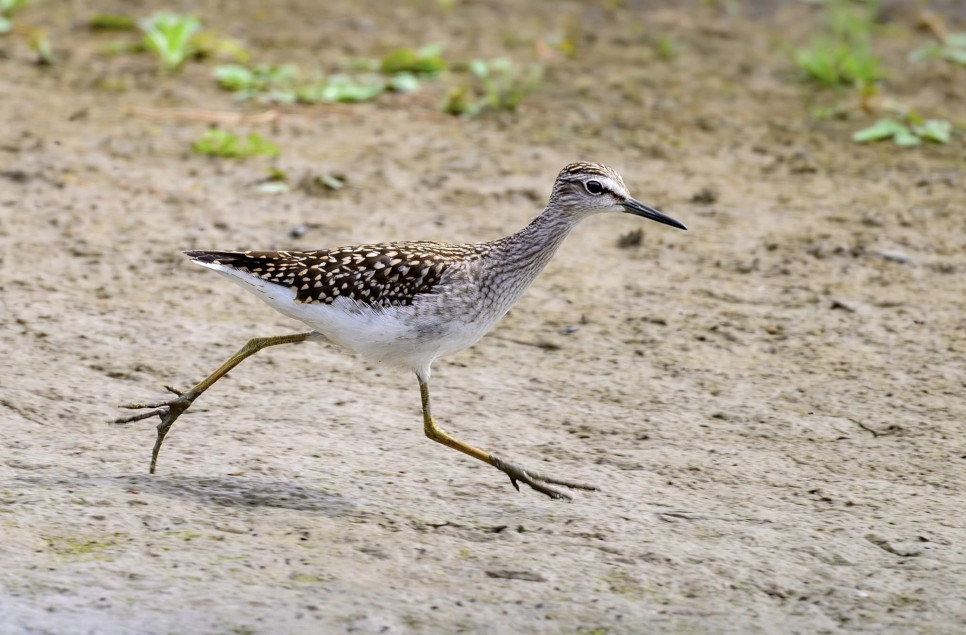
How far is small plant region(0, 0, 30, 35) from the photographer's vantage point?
11.3 m

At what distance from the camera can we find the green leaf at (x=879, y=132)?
9.94 meters

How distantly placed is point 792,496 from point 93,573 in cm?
290

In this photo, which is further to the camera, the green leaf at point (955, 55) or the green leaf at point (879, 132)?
the green leaf at point (955, 55)

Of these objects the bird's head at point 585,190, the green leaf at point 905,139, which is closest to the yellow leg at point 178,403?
the bird's head at point 585,190

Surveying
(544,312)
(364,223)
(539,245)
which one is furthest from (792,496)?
(364,223)

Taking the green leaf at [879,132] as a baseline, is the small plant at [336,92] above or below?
below

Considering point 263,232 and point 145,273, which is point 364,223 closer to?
point 263,232

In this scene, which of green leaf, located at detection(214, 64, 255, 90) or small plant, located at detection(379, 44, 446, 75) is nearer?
green leaf, located at detection(214, 64, 255, 90)

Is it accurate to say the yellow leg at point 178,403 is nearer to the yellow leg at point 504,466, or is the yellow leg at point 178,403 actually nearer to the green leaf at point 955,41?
the yellow leg at point 504,466

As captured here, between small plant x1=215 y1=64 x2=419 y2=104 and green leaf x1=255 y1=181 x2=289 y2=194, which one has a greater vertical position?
small plant x1=215 y1=64 x2=419 y2=104

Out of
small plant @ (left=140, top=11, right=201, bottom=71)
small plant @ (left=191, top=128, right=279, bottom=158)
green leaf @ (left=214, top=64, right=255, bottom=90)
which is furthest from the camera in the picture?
small plant @ (left=140, top=11, right=201, bottom=71)

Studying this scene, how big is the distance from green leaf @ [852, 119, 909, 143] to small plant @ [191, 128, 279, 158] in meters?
4.37

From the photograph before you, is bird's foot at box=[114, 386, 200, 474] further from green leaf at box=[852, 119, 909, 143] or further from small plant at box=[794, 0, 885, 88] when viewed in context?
small plant at box=[794, 0, 885, 88]

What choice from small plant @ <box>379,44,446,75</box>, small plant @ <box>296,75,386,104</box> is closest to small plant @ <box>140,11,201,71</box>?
small plant @ <box>296,75,386,104</box>
